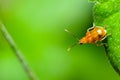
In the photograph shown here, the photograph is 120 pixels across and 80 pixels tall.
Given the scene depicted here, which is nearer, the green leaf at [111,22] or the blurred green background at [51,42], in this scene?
the green leaf at [111,22]

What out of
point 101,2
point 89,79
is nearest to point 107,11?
point 101,2

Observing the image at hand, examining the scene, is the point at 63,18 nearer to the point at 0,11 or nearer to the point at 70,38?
the point at 70,38

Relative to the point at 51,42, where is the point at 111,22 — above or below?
below

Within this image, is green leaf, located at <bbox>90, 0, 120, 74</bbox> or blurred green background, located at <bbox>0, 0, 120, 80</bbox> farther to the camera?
blurred green background, located at <bbox>0, 0, 120, 80</bbox>

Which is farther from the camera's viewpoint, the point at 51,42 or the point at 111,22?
the point at 51,42
